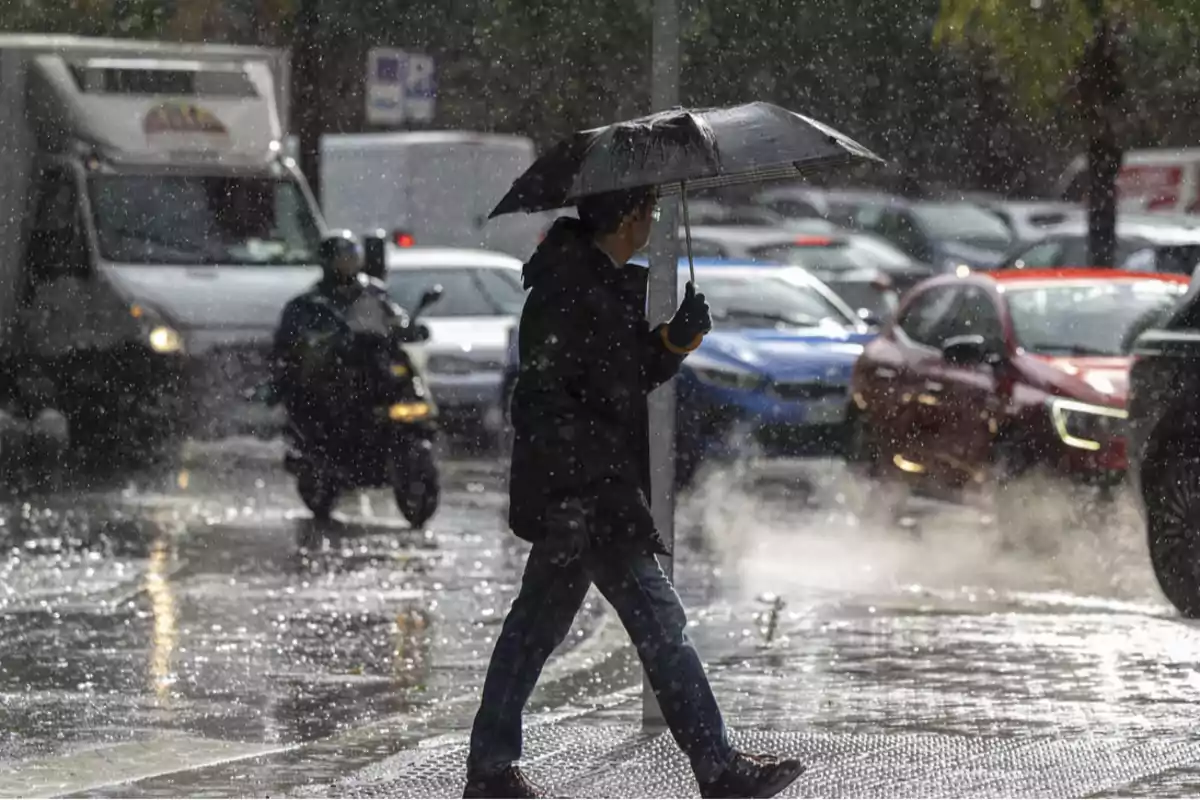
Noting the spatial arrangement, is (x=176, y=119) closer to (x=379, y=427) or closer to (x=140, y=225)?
(x=140, y=225)

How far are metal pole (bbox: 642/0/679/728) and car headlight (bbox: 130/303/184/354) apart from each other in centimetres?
1046

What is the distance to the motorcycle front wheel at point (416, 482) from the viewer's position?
15.5 meters

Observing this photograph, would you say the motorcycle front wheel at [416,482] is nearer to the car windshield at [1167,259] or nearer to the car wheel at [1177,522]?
the car wheel at [1177,522]

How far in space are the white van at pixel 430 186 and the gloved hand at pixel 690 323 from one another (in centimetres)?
2336

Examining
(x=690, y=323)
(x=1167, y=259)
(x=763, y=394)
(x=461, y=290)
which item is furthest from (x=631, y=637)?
(x=1167, y=259)

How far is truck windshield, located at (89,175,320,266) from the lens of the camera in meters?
19.5

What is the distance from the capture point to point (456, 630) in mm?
11578

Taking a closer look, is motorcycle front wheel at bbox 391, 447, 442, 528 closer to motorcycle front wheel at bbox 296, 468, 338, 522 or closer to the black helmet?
motorcycle front wheel at bbox 296, 468, 338, 522

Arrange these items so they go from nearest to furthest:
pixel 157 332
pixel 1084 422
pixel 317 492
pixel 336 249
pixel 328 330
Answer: pixel 1084 422 → pixel 336 249 → pixel 328 330 → pixel 317 492 → pixel 157 332

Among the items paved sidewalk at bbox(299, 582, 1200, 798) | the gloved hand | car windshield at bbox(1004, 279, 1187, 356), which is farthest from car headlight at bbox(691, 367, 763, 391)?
the gloved hand

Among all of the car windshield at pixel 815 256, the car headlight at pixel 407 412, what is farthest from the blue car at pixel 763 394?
the car windshield at pixel 815 256

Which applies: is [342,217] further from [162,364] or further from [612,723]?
[612,723]

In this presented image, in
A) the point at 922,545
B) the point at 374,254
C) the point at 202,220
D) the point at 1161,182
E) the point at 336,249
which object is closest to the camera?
the point at 922,545

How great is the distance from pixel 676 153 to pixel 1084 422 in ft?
25.0
